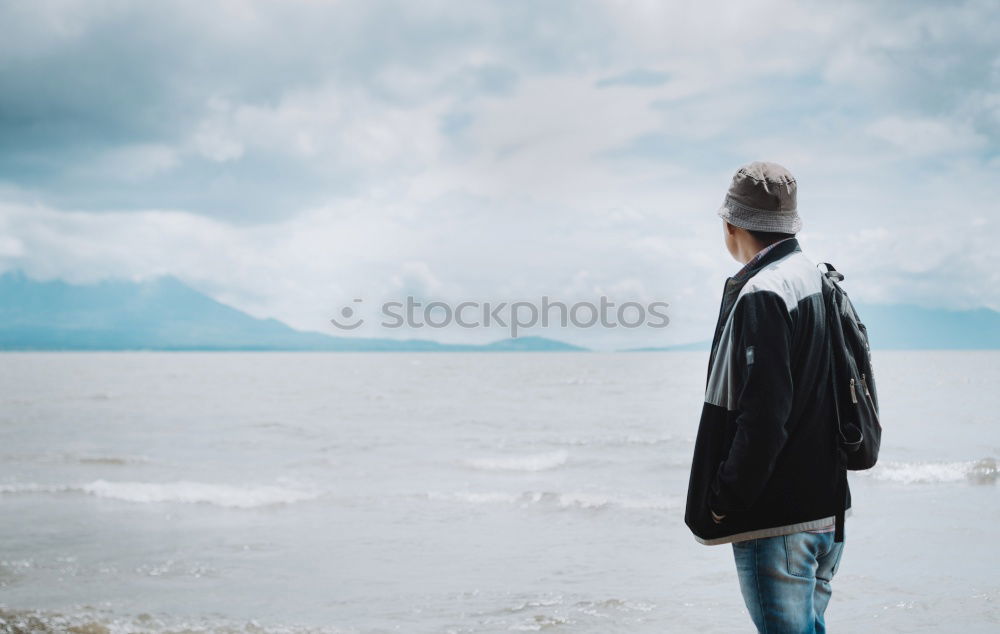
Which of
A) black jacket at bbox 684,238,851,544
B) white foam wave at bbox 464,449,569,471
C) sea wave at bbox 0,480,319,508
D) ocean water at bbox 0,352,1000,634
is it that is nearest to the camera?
black jacket at bbox 684,238,851,544

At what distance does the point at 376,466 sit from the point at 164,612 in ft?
30.4

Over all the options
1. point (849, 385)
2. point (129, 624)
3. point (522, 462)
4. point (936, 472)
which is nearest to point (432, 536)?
point (129, 624)

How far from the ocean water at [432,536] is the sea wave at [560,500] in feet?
0.21

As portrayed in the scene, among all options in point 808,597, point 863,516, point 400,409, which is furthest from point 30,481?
point 400,409

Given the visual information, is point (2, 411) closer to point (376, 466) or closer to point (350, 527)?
point (376, 466)

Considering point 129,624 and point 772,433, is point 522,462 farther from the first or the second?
point 772,433

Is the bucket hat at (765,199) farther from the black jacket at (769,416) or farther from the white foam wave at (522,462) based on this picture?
the white foam wave at (522,462)

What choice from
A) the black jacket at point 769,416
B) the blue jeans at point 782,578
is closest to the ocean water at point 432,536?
the blue jeans at point 782,578

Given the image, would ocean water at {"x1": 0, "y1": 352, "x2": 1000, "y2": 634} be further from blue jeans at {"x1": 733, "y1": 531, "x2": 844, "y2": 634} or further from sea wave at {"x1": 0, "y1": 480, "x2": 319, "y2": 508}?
blue jeans at {"x1": 733, "y1": 531, "x2": 844, "y2": 634}

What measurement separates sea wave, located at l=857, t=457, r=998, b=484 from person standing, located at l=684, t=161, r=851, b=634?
37.3 feet

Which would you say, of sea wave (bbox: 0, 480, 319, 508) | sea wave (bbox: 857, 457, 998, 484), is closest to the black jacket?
sea wave (bbox: 0, 480, 319, 508)

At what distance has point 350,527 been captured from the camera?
9.14m

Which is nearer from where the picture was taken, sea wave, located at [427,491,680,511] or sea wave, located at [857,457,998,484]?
sea wave, located at [427,491,680,511]

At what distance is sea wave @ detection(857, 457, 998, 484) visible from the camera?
12391 mm
